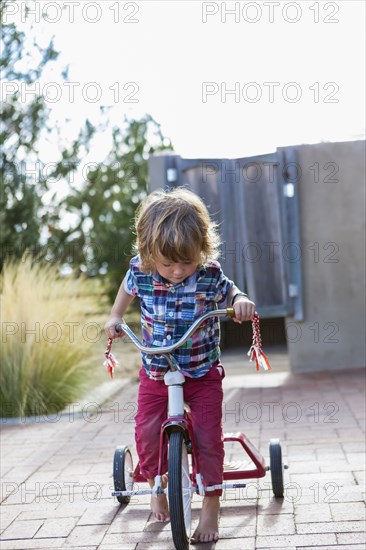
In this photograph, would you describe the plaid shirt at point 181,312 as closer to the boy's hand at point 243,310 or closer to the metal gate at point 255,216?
the boy's hand at point 243,310

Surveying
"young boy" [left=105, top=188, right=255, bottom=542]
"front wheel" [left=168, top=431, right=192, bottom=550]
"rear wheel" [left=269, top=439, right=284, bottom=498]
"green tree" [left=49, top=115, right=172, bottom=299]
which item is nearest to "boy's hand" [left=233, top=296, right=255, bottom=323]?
"young boy" [left=105, top=188, right=255, bottom=542]

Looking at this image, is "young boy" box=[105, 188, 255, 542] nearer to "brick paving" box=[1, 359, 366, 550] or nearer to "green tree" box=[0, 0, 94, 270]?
"brick paving" box=[1, 359, 366, 550]

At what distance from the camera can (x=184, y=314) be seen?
3357mm

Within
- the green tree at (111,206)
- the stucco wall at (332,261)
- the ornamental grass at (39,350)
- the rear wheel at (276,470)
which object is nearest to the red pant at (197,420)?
the rear wheel at (276,470)

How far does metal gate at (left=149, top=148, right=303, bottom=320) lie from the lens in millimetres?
8227

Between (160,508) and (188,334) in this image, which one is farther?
(160,508)

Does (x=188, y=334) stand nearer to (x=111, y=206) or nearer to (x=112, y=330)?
(x=112, y=330)

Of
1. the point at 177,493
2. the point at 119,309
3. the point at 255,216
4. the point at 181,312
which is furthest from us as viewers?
the point at 255,216

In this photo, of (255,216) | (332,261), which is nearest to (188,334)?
(255,216)

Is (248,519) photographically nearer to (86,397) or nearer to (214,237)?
(214,237)

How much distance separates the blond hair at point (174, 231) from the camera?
3145 millimetres

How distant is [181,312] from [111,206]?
11.1 metres

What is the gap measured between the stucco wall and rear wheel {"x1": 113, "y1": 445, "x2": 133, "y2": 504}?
4.51 meters

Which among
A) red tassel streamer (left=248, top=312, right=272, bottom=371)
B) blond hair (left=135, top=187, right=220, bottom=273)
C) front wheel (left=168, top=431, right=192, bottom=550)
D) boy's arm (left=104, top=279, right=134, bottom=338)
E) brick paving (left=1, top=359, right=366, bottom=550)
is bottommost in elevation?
brick paving (left=1, top=359, right=366, bottom=550)
